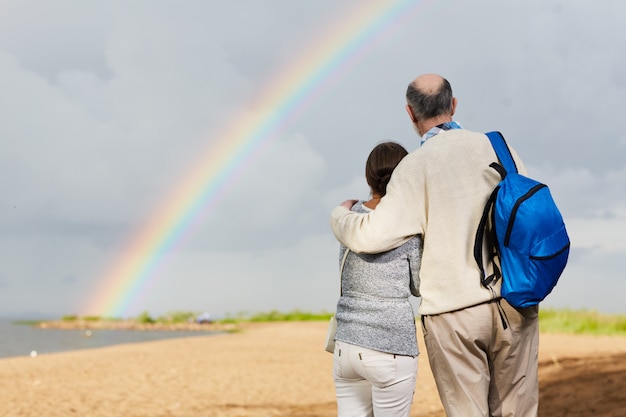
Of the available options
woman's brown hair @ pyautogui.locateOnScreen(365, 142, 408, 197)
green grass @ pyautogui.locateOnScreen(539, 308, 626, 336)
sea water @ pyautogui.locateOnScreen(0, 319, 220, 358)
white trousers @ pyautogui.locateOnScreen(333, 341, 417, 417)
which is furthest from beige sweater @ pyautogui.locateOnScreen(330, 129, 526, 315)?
sea water @ pyautogui.locateOnScreen(0, 319, 220, 358)

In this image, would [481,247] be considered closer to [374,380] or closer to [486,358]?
[486,358]

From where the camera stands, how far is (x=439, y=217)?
10.4ft

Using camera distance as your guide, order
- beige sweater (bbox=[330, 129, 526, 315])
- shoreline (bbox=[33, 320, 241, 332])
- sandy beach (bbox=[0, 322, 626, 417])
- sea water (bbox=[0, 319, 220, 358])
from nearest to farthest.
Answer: beige sweater (bbox=[330, 129, 526, 315]) < sandy beach (bbox=[0, 322, 626, 417]) < sea water (bbox=[0, 319, 220, 358]) < shoreline (bbox=[33, 320, 241, 332])

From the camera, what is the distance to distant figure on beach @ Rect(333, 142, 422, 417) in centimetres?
321

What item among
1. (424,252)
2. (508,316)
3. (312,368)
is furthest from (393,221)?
(312,368)

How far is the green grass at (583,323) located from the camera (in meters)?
22.6

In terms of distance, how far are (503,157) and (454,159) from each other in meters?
0.23

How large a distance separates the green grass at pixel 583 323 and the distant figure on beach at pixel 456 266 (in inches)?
798

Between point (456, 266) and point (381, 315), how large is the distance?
1.30 feet

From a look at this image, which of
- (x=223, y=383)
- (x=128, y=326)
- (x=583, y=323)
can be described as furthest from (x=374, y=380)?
(x=128, y=326)

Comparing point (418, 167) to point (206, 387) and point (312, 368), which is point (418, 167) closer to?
point (206, 387)

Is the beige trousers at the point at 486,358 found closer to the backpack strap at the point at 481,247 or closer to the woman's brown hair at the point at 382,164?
the backpack strap at the point at 481,247

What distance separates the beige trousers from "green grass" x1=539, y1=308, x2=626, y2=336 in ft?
66.4

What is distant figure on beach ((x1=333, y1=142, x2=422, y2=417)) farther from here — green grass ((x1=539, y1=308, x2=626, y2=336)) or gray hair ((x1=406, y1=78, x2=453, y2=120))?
green grass ((x1=539, y1=308, x2=626, y2=336))
